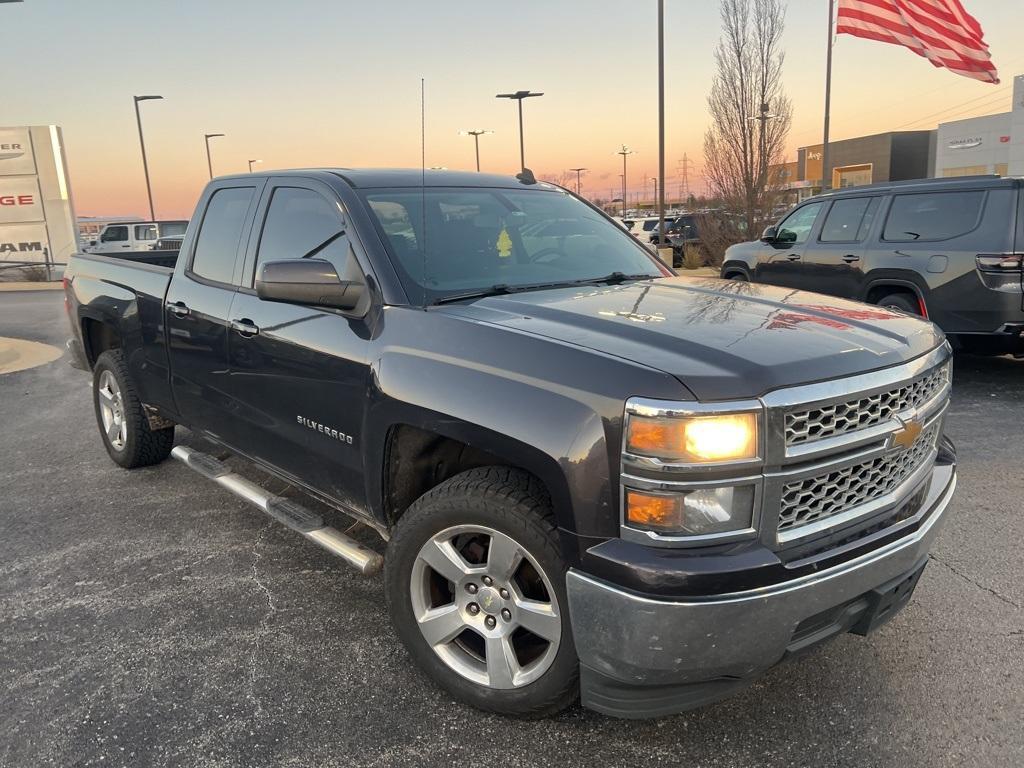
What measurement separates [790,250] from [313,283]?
23.8ft

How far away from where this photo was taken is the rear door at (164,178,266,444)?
154 inches

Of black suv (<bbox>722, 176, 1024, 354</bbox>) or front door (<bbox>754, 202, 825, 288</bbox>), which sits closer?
black suv (<bbox>722, 176, 1024, 354</bbox>)

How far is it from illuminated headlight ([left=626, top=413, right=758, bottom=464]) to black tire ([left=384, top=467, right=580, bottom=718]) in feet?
1.55

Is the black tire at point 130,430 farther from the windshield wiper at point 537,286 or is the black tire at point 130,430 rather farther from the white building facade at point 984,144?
the white building facade at point 984,144

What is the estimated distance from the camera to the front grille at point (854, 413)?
2.14 meters

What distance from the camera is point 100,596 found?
11.9 ft

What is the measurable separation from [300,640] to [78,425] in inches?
187

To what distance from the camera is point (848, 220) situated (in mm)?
8273

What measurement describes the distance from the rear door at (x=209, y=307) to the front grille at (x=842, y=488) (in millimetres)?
2746

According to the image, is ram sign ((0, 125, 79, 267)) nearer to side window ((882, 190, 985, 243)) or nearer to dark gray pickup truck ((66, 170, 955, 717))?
side window ((882, 190, 985, 243))

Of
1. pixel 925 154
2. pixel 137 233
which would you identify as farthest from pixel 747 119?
pixel 925 154

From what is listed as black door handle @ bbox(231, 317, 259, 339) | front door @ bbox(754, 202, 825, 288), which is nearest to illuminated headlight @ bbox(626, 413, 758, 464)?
black door handle @ bbox(231, 317, 259, 339)

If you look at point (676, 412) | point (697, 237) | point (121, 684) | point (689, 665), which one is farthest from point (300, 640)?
point (697, 237)

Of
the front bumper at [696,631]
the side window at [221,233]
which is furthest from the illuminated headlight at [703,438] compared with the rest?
the side window at [221,233]
